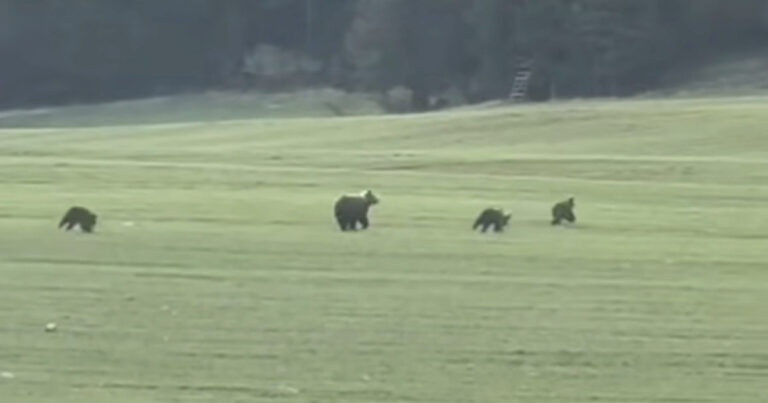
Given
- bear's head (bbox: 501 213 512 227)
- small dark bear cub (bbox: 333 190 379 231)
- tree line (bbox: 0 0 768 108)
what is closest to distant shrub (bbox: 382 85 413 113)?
tree line (bbox: 0 0 768 108)

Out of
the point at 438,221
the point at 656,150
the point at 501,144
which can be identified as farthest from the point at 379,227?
the point at 501,144

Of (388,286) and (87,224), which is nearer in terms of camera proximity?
(388,286)

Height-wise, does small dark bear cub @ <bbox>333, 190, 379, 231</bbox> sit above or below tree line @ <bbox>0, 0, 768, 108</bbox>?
below

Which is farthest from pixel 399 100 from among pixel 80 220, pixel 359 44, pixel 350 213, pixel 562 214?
pixel 80 220

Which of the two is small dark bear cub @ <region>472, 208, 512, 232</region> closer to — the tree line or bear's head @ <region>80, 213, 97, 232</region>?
bear's head @ <region>80, 213, 97, 232</region>

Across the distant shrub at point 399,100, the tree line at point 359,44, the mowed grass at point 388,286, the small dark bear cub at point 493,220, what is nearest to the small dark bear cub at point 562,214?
the mowed grass at point 388,286

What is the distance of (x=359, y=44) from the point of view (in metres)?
95.4

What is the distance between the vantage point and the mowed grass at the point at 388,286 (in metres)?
14.8

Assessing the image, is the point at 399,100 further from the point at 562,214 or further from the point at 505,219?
the point at 505,219

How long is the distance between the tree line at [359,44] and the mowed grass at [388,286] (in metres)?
40.7

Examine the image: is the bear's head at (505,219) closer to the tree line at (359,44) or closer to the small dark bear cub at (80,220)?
the small dark bear cub at (80,220)

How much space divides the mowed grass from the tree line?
134 ft

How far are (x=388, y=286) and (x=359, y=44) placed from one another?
7531 cm

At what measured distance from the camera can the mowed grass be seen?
14781mm
